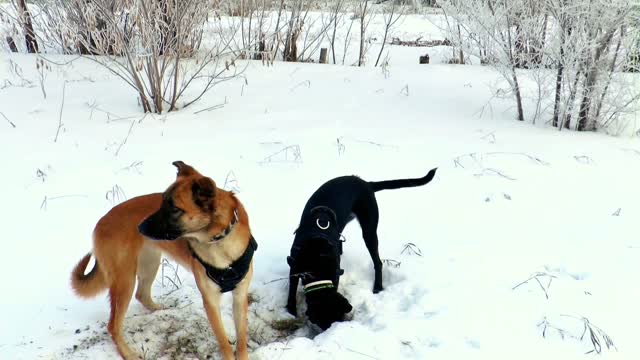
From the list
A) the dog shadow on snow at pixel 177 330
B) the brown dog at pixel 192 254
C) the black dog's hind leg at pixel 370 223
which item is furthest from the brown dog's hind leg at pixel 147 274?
the black dog's hind leg at pixel 370 223

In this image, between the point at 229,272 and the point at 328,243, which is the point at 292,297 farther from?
the point at 229,272

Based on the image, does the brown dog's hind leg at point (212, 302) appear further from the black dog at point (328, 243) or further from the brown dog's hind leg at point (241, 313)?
the black dog at point (328, 243)

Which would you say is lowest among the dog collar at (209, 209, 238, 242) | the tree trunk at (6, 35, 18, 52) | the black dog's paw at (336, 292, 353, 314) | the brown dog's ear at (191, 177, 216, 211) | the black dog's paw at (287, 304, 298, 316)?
the black dog's paw at (287, 304, 298, 316)

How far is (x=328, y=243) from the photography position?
354 cm

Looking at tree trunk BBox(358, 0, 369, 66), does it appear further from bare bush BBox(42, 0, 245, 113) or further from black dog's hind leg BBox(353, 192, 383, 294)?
black dog's hind leg BBox(353, 192, 383, 294)

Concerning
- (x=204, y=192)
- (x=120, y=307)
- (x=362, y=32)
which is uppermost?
(x=362, y=32)

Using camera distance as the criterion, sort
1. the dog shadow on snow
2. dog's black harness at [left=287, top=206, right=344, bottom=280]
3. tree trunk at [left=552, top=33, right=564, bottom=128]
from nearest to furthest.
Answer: the dog shadow on snow
dog's black harness at [left=287, top=206, right=344, bottom=280]
tree trunk at [left=552, top=33, right=564, bottom=128]

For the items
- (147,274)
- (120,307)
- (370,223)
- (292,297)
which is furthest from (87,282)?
(370,223)

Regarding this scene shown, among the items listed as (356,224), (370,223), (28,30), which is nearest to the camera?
(370,223)

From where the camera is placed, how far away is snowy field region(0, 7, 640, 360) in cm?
316

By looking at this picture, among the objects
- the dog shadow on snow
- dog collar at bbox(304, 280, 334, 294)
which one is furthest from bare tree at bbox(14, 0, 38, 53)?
dog collar at bbox(304, 280, 334, 294)

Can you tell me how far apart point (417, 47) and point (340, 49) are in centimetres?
226

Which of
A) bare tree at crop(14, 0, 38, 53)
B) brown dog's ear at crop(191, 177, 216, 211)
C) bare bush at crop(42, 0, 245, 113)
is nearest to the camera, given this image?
brown dog's ear at crop(191, 177, 216, 211)

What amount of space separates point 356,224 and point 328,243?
1.47 m
